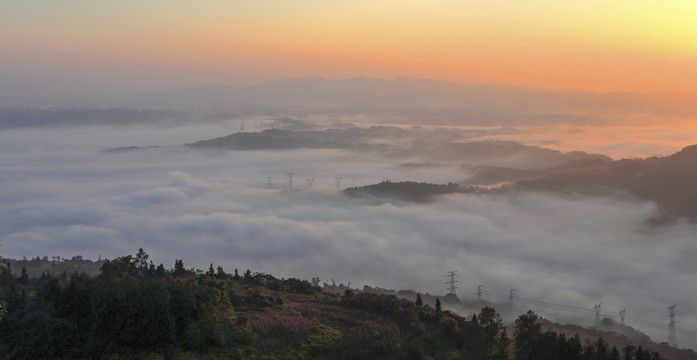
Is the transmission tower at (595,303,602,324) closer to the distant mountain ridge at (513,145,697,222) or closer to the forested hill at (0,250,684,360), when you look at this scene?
the forested hill at (0,250,684,360)

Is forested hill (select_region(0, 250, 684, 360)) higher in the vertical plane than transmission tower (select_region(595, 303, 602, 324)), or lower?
higher

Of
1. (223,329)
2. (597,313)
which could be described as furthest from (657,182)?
(223,329)

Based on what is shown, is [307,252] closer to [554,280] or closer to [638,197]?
[554,280]

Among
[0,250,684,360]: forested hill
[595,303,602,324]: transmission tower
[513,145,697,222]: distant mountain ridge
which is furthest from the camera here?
[513,145,697,222]: distant mountain ridge

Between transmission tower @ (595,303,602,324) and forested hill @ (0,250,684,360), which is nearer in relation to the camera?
forested hill @ (0,250,684,360)

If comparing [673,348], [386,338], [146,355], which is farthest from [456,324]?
[673,348]

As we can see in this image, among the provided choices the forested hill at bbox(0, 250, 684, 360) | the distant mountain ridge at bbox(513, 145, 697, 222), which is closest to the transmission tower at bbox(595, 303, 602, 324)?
the forested hill at bbox(0, 250, 684, 360)

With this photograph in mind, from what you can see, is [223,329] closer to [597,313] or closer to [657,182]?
[597,313]

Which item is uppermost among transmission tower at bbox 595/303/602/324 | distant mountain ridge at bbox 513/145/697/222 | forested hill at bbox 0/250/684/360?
distant mountain ridge at bbox 513/145/697/222
